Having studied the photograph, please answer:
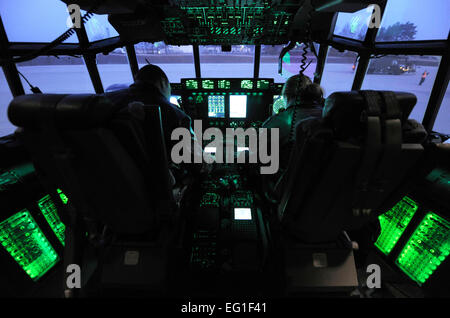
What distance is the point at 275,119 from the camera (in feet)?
4.76

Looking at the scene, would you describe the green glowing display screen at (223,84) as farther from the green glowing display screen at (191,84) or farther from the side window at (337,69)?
the side window at (337,69)

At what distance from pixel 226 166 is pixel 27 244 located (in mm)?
1595

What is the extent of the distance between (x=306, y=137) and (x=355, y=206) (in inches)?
14.7

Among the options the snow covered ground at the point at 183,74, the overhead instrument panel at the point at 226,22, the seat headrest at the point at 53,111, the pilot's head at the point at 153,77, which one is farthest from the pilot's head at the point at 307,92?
the seat headrest at the point at 53,111

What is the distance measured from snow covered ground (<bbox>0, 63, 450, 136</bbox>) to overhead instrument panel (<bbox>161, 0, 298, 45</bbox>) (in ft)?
1.21

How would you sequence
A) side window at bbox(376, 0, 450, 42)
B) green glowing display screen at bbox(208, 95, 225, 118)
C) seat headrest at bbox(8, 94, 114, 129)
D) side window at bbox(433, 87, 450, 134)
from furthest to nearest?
1. green glowing display screen at bbox(208, 95, 225, 118)
2. side window at bbox(433, 87, 450, 134)
3. side window at bbox(376, 0, 450, 42)
4. seat headrest at bbox(8, 94, 114, 129)

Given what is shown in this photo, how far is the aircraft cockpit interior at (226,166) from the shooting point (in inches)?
28.5

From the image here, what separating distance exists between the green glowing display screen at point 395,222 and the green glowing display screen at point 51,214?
7.11ft

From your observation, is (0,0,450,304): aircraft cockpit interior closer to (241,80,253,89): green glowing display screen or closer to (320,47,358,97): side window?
(241,80,253,89): green glowing display screen

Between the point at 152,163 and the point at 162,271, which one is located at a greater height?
the point at 152,163

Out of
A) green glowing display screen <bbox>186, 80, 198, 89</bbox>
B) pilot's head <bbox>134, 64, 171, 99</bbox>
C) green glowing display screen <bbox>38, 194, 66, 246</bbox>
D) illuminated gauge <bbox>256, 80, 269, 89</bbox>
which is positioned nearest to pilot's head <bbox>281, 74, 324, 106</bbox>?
illuminated gauge <bbox>256, 80, 269, 89</bbox>

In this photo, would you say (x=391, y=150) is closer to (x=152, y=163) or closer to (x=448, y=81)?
(x=152, y=163)

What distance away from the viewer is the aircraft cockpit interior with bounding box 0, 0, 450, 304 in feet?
2.37
